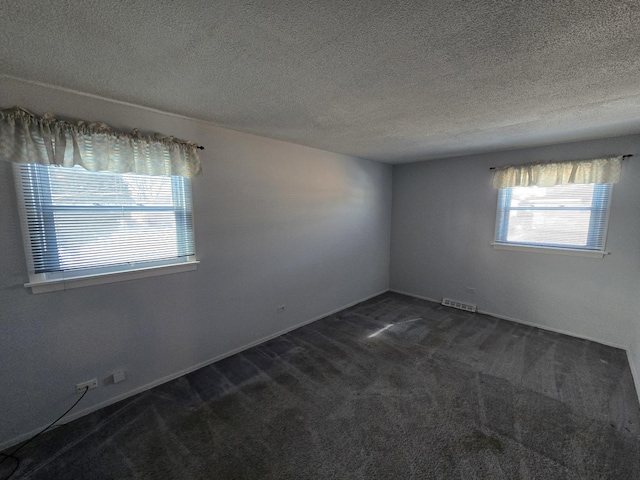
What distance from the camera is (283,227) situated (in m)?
3.12

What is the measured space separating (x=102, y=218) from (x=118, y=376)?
1304 millimetres

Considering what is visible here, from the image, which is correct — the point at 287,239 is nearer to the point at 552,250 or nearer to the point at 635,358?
the point at 552,250

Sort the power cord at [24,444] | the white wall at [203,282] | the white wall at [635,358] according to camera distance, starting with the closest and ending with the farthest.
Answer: the power cord at [24,444] < the white wall at [203,282] < the white wall at [635,358]

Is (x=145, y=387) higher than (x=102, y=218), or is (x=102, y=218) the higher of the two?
(x=102, y=218)

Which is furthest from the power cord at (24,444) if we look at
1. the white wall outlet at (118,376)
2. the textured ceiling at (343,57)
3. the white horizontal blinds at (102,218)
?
the textured ceiling at (343,57)

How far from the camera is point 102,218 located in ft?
6.35

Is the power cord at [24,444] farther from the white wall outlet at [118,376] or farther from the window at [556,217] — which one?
the window at [556,217]

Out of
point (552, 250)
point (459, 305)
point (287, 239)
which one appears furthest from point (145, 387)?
point (552, 250)

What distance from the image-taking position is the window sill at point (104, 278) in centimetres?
175

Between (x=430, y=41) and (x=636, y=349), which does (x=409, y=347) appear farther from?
(x=430, y=41)

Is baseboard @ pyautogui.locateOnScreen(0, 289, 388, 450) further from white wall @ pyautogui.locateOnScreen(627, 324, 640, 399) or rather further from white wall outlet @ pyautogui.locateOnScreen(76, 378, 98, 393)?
white wall @ pyautogui.locateOnScreen(627, 324, 640, 399)

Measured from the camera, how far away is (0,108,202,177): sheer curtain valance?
1573 mm

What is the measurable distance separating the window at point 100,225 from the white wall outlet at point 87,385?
78 cm

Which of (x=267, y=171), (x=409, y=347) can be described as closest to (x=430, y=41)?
(x=267, y=171)
